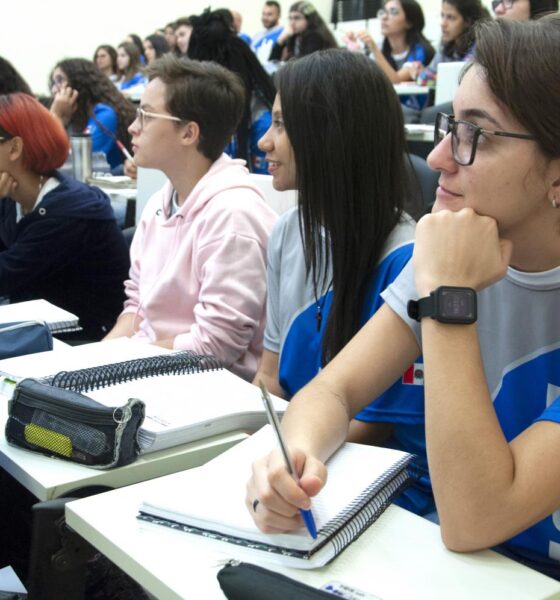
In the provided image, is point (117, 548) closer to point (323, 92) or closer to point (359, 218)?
point (359, 218)

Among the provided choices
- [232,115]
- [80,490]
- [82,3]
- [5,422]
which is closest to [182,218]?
[232,115]

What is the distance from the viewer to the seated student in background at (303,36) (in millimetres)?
6926

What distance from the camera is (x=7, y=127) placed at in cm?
260

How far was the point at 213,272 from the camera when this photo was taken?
200 centimetres

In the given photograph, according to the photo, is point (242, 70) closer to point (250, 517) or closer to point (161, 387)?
point (161, 387)

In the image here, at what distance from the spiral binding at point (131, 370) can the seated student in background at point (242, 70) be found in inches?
88.2

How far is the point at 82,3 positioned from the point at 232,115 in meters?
9.93

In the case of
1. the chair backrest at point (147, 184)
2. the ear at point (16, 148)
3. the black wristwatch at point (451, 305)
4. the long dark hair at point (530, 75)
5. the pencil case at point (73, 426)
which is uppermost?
the long dark hair at point (530, 75)

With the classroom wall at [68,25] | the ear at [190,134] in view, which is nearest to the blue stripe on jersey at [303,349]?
the ear at [190,134]

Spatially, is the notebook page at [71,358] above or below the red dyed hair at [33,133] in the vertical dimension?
below

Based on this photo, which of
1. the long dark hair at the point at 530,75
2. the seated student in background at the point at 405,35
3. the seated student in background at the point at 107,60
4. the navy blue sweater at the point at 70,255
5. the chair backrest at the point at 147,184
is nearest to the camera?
the long dark hair at the point at 530,75

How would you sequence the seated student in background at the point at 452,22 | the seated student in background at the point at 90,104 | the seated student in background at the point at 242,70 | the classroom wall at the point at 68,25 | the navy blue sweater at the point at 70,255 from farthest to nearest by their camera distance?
the classroom wall at the point at 68,25, the seated student in background at the point at 452,22, the seated student in background at the point at 90,104, the seated student in background at the point at 242,70, the navy blue sweater at the point at 70,255

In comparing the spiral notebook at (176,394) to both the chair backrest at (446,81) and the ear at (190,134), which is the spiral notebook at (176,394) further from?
the chair backrest at (446,81)

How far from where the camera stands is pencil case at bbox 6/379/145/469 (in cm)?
116
